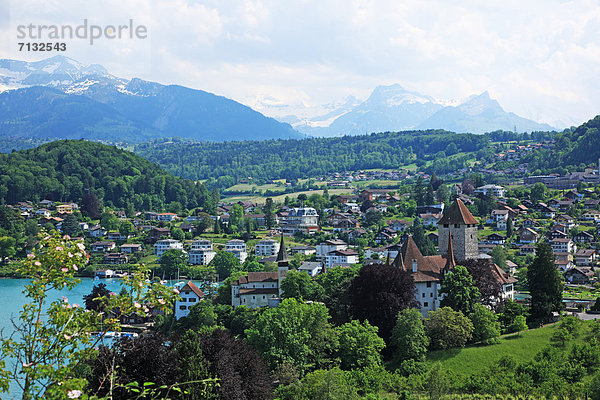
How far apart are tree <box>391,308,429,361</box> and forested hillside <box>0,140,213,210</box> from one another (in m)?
75.1

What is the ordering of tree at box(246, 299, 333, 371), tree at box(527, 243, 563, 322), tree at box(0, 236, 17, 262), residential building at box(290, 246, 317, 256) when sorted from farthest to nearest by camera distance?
tree at box(0, 236, 17, 262) → residential building at box(290, 246, 317, 256) → tree at box(527, 243, 563, 322) → tree at box(246, 299, 333, 371)

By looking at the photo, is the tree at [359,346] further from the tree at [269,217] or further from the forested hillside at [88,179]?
the forested hillside at [88,179]

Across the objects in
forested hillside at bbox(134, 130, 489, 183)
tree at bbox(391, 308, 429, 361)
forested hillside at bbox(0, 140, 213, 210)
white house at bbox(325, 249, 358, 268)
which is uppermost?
forested hillside at bbox(134, 130, 489, 183)

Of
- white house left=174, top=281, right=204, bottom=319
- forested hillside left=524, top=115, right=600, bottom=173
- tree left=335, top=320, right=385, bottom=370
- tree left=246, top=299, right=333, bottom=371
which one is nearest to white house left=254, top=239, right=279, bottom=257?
white house left=174, top=281, right=204, bottom=319

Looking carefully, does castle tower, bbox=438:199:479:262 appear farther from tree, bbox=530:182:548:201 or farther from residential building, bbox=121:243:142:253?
residential building, bbox=121:243:142:253

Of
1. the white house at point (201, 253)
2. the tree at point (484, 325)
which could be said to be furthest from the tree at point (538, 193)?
the tree at point (484, 325)

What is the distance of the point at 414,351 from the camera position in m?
30.9

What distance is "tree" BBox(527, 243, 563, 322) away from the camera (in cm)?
3506

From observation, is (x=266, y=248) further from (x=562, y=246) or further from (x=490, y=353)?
(x=490, y=353)

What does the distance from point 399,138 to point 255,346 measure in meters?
174

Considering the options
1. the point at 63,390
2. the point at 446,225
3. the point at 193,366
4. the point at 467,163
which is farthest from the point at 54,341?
the point at 467,163

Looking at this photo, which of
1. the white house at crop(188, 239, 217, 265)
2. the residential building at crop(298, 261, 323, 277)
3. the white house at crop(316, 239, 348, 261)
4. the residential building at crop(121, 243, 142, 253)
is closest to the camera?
the residential building at crop(298, 261, 323, 277)

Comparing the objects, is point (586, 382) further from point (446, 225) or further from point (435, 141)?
point (435, 141)

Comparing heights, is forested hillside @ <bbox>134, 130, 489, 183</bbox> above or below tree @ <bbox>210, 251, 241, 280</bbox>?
above
